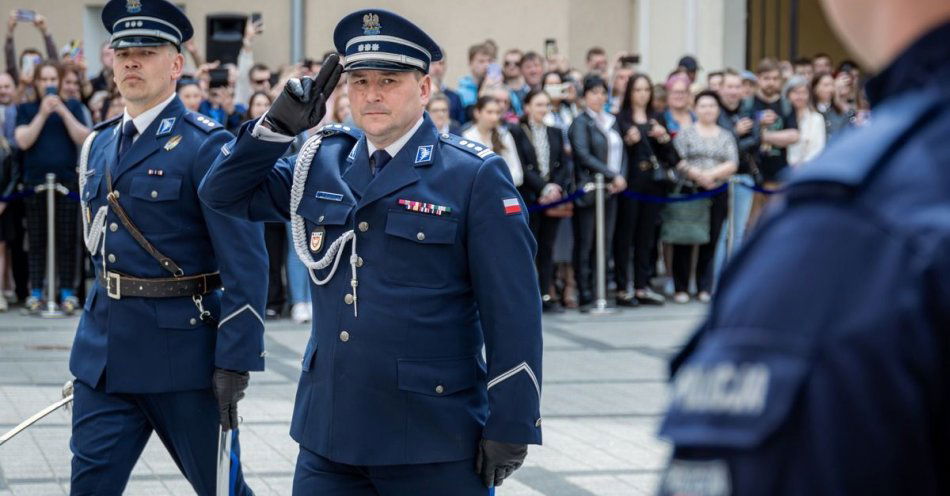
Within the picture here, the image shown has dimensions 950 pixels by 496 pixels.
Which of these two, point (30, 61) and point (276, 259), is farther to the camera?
point (30, 61)

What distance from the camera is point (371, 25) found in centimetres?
399

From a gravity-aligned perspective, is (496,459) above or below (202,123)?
below

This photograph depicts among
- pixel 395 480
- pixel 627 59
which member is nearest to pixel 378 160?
pixel 395 480

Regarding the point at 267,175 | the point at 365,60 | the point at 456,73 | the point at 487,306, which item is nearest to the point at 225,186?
the point at 267,175

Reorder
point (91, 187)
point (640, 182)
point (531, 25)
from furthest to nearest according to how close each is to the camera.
Result: point (531, 25) → point (640, 182) → point (91, 187)

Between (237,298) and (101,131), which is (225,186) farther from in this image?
(101,131)

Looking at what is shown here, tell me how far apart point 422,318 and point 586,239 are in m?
9.38

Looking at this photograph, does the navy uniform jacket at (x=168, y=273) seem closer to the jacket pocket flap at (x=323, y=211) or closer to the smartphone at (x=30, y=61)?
the jacket pocket flap at (x=323, y=211)

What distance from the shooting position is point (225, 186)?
406 cm

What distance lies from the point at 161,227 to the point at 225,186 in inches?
31.9

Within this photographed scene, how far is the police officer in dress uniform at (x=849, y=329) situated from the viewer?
1.21 meters

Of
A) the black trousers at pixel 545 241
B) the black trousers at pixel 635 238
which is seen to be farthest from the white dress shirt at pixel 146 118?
the black trousers at pixel 635 238

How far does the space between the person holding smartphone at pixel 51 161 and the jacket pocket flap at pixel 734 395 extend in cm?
1145

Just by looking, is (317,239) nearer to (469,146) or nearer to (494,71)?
(469,146)
